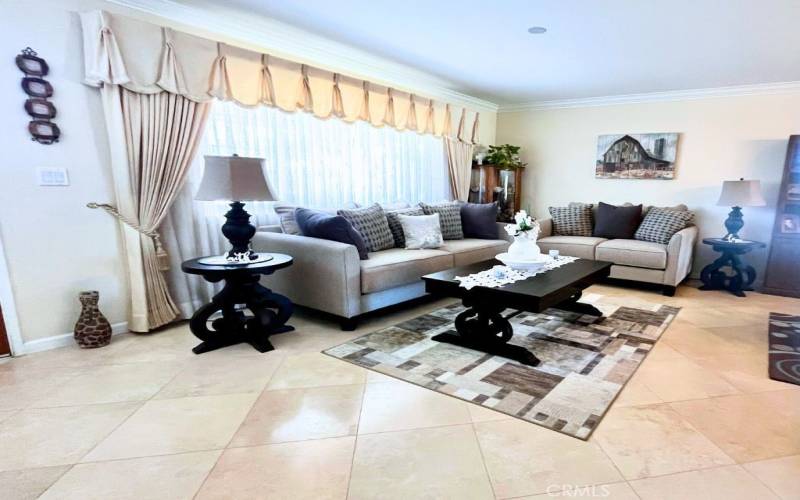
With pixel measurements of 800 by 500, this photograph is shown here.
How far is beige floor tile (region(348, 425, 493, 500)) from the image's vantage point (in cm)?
150

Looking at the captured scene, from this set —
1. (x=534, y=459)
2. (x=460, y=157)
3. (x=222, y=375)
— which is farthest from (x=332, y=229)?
(x=460, y=157)

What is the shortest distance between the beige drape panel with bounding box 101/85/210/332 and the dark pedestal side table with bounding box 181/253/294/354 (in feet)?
1.60

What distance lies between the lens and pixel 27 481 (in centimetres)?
155

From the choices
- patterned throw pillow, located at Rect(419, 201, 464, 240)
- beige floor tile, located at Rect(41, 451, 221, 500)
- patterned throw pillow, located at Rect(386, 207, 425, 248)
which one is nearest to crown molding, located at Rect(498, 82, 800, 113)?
patterned throw pillow, located at Rect(419, 201, 464, 240)

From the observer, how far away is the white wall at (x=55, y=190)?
8.15 ft

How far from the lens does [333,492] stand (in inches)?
59.0

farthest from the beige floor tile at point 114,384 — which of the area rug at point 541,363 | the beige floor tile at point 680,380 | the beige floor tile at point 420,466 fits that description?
the beige floor tile at point 680,380

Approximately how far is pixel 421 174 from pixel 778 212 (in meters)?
3.81

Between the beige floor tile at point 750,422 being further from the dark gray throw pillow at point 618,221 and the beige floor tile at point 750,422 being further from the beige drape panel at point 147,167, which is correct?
the beige drape panel at point 147,167

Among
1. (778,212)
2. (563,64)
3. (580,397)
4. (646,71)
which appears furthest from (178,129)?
(778,212)

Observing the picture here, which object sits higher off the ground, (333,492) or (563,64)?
(563,64)

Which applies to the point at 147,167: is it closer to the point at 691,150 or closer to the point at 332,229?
the point at 332,229

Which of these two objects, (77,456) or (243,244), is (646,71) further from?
(77,456)

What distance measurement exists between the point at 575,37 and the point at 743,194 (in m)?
2.57
